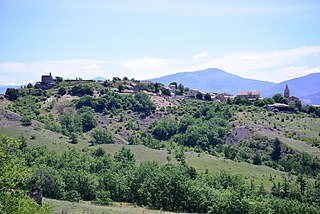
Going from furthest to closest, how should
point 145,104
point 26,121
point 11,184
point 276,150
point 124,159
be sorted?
point 145,104 < point 26,121 < point 276,150 < point 124,159 < point 11,184

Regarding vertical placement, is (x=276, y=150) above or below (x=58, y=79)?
below

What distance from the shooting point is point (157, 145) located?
110125 mm

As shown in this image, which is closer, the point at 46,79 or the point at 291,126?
the point at 291,126

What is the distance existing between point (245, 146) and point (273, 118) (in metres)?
25.6

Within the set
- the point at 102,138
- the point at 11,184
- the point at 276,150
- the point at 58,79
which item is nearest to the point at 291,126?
the point at 276,150

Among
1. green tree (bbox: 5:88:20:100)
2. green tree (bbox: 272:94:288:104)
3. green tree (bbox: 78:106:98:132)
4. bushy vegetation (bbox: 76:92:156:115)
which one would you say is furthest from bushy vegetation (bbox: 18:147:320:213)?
green tree (bbox: 272:94:288:104)

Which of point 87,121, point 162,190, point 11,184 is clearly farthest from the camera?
point 87,121

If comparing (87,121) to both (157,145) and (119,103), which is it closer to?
(119,103)

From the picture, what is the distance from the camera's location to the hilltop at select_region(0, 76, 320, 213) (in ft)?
187

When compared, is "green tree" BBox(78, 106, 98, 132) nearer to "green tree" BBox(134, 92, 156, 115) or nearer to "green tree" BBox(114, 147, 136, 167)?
"green tree" BBox(134, 92, 156, 115)

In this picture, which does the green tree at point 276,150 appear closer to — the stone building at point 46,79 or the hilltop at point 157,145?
the hilltop at point 157,145

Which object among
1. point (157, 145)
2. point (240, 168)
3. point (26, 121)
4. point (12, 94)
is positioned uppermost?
point (12, 94)

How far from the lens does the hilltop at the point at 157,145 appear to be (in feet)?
187

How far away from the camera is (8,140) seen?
2394 centimetres
